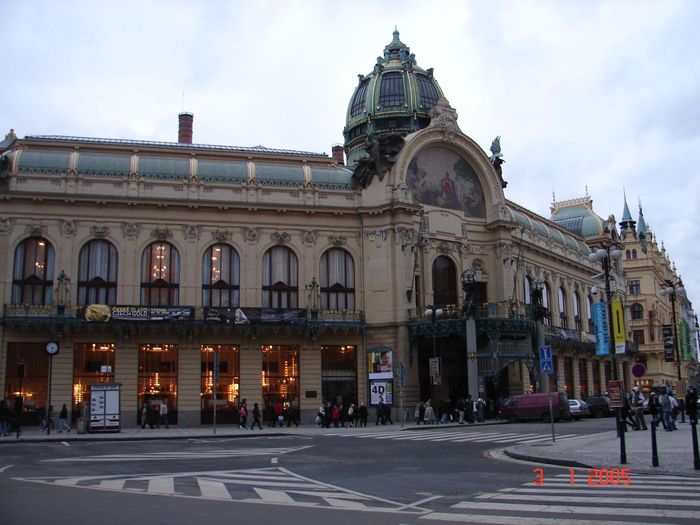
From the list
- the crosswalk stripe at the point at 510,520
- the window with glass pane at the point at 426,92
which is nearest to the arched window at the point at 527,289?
the window with glass pane at the point at 426,92

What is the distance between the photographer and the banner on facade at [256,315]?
47500 millimetres

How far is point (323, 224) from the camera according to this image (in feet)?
172

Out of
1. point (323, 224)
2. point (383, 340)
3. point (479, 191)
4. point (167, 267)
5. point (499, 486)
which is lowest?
point (499, 486)

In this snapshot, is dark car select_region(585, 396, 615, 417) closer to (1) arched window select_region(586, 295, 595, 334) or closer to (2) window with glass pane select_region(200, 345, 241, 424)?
(1) arched window select_region(586, 295, 595, 334)

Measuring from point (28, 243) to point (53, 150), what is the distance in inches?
270

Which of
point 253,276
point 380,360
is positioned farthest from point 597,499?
point 253,276

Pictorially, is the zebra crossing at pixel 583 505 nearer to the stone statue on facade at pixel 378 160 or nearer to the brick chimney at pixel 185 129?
the stone statue on facade at pixel 378 160

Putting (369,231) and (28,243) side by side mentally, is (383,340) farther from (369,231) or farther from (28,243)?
(28,243)

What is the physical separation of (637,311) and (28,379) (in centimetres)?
8149

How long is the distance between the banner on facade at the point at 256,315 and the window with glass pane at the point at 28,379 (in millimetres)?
10180

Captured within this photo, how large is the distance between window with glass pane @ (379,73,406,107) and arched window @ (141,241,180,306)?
1036 inches

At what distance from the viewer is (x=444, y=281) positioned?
55.7m

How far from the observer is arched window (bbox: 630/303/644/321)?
10206 centimetres

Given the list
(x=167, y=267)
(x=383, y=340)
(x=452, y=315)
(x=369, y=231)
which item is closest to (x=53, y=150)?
(x=167, y=267)
